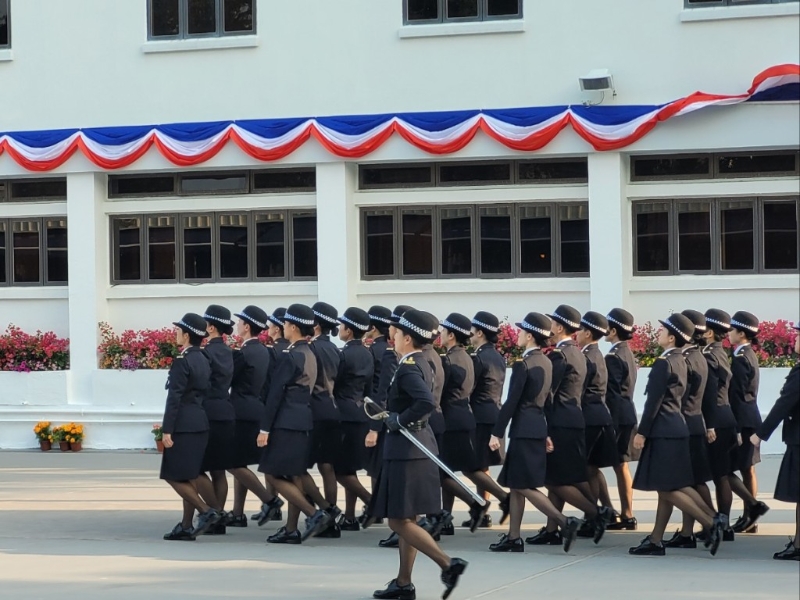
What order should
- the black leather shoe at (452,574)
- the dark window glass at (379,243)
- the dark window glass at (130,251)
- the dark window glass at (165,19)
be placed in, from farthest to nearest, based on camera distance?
the dark window glass at (130,251)
the dark window glass at (165,19)
the dark window glass at (379,243)
the black leather shoe at (452,574)

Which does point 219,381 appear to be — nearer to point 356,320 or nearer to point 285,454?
point 285,454

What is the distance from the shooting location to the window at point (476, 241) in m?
19.5

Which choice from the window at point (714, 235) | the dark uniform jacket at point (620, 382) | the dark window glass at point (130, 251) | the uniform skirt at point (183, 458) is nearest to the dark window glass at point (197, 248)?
the dark window glass at point (130, 251)

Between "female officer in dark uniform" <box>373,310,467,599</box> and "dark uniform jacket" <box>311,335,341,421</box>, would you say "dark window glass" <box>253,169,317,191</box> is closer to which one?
"dark uniform jacket" <box>311,335,341,421</box>

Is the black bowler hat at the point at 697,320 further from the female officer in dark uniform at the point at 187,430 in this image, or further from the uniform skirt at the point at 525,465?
the female officer in dark uniform at the point at 187,430

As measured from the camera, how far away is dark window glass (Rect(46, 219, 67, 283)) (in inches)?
837

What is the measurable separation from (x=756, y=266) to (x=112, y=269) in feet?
30.8

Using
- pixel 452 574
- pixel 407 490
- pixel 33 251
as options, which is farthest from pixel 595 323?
pixel 33 251

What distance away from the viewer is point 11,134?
2086 centimetres

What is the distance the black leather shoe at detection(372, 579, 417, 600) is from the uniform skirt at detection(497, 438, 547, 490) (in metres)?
2.02

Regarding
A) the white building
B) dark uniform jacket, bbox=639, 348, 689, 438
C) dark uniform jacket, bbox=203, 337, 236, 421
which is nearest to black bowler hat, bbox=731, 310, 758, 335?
dark uniform jacket, bbox=639, 348, 689, 438

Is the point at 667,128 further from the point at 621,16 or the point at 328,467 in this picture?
the point at 328,467

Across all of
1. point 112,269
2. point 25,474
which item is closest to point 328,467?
point 25,474

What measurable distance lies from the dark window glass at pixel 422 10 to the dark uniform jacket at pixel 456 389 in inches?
335
